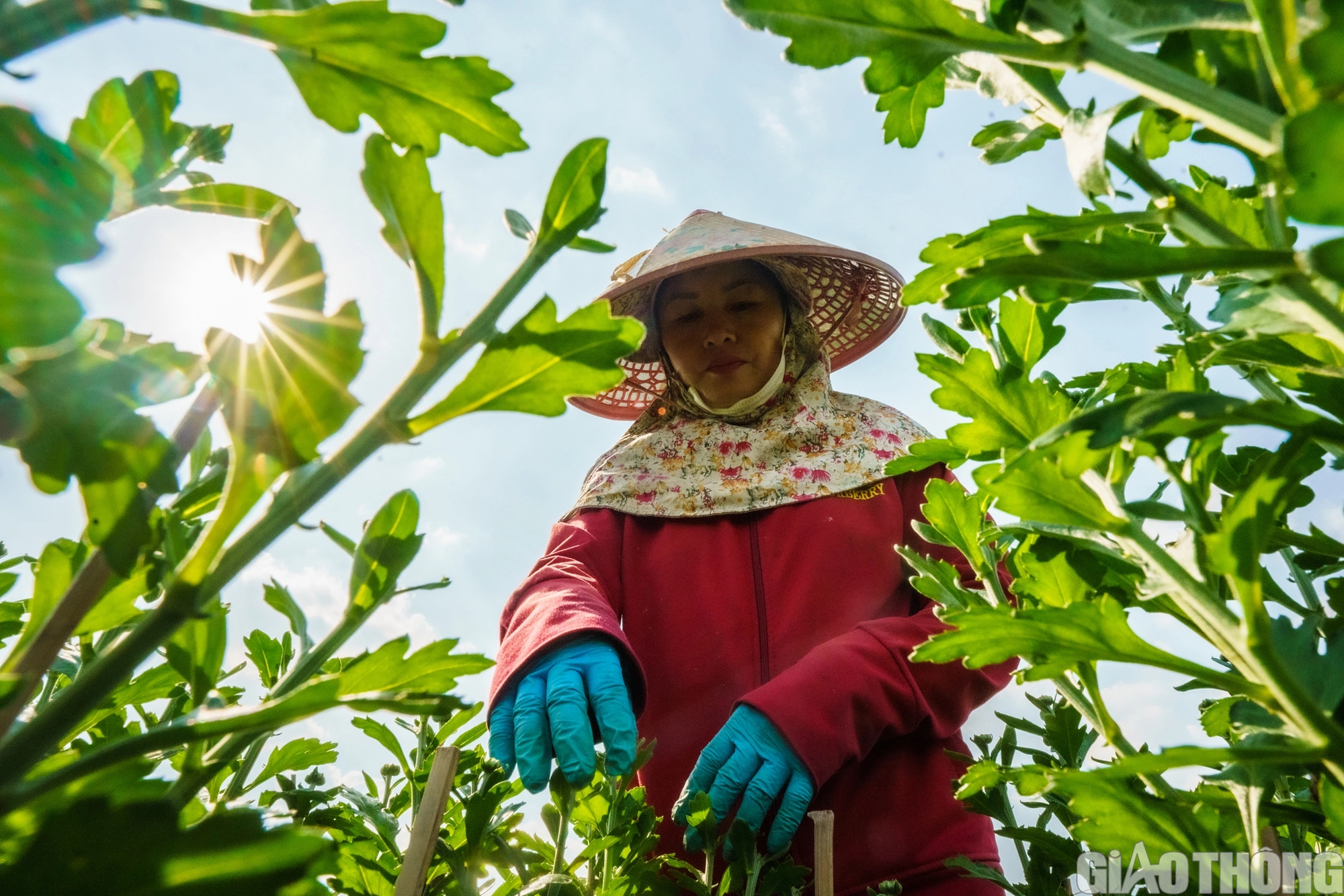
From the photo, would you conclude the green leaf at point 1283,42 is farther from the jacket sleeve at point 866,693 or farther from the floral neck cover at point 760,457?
the floral neck cover at point 760,457

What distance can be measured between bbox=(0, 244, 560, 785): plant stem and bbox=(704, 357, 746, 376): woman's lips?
2.11 meters

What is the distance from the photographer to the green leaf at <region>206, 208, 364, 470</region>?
1.19ft

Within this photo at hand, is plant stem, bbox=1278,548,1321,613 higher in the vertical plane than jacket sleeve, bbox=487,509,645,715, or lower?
lower

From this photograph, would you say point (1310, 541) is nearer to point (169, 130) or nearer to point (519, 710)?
point (169, 130)

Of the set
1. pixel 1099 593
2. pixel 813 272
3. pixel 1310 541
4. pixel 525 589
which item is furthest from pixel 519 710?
pixel 813 272

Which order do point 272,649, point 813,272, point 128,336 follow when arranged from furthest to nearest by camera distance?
point 813,272 < point 272,649 < point 128,336

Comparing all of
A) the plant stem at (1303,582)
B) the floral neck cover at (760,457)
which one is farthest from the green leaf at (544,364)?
the floral neck cover at (760,457)

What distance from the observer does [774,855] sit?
1206mm

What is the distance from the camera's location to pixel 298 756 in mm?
867

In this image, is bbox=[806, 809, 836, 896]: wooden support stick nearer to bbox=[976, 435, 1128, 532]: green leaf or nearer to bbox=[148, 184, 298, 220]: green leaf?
bbox=[976, 435, 1128, 532]: green leaf

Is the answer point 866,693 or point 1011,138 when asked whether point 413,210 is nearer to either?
point 1011,138

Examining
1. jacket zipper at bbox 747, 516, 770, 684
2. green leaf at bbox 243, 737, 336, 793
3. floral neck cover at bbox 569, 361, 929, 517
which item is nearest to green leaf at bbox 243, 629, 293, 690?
green leaf at bbox 243, 737, 336, 793

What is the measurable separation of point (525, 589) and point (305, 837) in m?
1.74

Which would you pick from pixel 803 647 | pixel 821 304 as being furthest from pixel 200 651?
pixel 821 304
